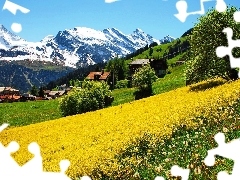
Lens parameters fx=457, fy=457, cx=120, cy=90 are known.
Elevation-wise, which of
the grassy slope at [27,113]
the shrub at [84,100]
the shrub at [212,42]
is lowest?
the grassy slope at [27,113]

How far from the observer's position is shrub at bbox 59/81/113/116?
69062 mm

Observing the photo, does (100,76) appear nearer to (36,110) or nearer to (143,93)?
(36,110)

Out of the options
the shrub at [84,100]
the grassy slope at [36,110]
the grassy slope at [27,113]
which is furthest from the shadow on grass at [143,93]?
the grassy slope at [27,113]

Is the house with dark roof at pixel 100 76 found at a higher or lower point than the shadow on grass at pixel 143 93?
higher

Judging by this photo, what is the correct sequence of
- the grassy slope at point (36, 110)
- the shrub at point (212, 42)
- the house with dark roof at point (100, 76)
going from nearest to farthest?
the shrub at point (212, 42), the grassy slope at point (36, 110), the house with dark roof at point (100, 76)

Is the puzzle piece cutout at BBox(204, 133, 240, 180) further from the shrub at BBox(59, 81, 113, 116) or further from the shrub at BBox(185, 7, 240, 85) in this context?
the shrub at BBox(59, 81, 113, 116)

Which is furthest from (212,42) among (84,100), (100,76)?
(100,76)

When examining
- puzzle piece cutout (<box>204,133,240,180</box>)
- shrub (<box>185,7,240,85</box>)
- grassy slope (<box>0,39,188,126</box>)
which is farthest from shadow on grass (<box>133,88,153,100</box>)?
puzzle piece cutout (<box>204,133,240,180</box>)

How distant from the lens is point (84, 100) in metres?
69.2

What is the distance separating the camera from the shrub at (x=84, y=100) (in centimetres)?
6906

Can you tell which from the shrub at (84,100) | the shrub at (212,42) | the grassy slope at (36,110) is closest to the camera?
the shrub at (212,42)

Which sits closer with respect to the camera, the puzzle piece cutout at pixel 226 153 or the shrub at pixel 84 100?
the puzzle piece cutout at pixel 226 153

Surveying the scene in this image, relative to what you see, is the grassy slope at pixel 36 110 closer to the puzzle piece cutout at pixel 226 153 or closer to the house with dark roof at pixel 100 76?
the puzzle piece cutout at pixel 226 153

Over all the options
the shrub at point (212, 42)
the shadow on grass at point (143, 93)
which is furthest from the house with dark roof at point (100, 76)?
the shrub at point (212, 42)
